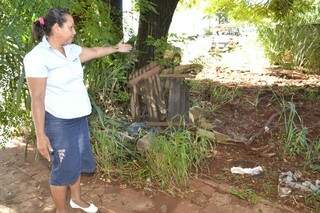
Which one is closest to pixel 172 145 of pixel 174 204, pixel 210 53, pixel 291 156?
pixel 174 204

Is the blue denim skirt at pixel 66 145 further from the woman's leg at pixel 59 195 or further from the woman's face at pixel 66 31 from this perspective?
the woman's face at pixel 66 31

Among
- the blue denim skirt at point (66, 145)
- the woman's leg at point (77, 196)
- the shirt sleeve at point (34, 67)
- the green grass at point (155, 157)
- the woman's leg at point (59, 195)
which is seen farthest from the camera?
the green grass at point (155, 157)

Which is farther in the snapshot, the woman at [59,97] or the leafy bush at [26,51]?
the leafy bush at [26,51]

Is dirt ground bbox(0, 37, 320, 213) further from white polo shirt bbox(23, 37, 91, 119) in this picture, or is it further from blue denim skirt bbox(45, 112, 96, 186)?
white polo shirt bbox(23, 37, 91, 119)

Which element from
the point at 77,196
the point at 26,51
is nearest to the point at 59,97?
the point at 77,196

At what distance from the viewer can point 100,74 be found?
187 inches

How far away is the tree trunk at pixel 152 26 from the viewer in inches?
214

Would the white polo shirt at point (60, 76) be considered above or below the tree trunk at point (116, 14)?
below

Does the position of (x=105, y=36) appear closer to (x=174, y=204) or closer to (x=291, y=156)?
(x=174, y=204)

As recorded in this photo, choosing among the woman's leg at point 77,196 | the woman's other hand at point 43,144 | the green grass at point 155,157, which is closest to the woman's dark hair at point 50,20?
the woman's other hand at point 43,144

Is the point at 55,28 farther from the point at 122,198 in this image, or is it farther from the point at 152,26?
the point at 152,26

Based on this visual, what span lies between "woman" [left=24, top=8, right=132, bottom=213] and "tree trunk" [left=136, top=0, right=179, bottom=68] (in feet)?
7.36

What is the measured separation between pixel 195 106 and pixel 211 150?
0.85m

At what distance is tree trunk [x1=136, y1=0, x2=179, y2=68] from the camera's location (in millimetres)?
5441
